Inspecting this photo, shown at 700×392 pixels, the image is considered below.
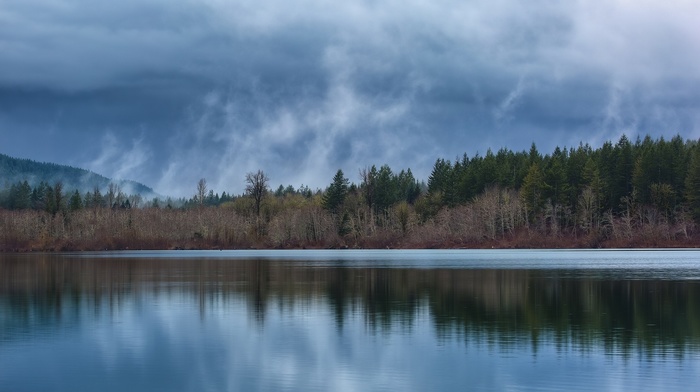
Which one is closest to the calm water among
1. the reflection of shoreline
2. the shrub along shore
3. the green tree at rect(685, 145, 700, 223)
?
the reflection of shoreline

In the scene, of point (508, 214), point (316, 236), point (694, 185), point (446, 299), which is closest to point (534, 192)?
point (508, 214)

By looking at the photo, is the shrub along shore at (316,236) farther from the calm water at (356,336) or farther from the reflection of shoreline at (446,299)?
the calm water at (356,336)

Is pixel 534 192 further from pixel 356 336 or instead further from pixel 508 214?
pixel 356 336

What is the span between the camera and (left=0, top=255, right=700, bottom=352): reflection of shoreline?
3459 cm

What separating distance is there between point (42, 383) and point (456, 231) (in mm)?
150276

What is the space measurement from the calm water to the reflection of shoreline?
0.14 metres

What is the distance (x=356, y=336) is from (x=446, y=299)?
1445cm

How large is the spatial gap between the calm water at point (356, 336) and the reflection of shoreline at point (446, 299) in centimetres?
14

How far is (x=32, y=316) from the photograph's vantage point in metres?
41.5

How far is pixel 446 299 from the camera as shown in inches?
1868

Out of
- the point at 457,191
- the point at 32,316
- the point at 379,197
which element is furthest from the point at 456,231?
the point at 32,316

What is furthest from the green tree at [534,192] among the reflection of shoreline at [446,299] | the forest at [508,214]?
the reflection of shoreline at [446,299]

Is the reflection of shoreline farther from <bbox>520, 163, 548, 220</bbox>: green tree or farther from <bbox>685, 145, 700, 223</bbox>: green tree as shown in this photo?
<bbox>520, 163, 548, 220</bbox>: green tree

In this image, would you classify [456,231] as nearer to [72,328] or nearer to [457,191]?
[457,191]
